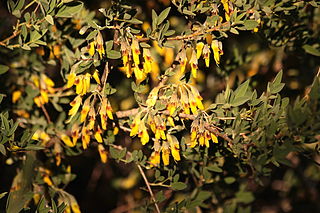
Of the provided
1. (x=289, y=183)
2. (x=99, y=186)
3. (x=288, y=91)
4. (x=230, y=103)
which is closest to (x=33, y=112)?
(x=230, y=103)

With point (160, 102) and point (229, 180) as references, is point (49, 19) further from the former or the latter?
point (229, 180)

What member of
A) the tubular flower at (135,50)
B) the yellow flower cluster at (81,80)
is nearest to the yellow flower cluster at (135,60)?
the tubular flower at (135,50)

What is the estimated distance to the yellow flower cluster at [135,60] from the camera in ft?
3.62

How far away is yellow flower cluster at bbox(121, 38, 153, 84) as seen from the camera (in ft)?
3.62

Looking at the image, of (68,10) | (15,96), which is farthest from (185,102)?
(15,96)

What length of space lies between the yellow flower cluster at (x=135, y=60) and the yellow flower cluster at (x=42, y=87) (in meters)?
0.47

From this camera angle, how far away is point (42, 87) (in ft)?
5.01

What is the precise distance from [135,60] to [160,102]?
137 millimetres

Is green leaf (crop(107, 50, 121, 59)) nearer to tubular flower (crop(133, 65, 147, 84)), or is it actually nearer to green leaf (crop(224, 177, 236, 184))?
tubular flower (crop(133, 65, 147, 84))

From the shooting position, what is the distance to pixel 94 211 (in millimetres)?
2613

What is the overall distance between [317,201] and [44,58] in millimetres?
1583

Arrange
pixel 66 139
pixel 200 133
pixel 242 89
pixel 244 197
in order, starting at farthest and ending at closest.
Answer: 1. pixel 244 197
2. pixel 66 139
3. pixel 242 89
4. pixel 200 133

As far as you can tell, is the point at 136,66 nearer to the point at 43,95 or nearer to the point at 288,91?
the point at 43,95

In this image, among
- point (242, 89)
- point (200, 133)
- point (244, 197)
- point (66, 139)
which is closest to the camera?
point (200, 133)
